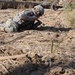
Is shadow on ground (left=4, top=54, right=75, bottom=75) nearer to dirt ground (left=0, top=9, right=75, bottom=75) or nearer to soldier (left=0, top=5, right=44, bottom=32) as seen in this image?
dirt ground (left=0, top=9, right=75, bottom=75)

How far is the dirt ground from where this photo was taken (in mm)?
6945

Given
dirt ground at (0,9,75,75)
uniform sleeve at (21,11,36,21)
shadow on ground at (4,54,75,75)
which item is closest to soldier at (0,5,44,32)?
uniform sleeve at (21,11,36,21)

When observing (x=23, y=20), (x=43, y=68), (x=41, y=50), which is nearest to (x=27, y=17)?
(x=23, y=20)

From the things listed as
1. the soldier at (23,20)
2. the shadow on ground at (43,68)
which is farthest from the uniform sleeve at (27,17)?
the shadow on ground at (43,68)

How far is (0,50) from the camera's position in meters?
7.97

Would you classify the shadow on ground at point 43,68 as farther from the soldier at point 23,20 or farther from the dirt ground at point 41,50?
the soldier at point 23,20

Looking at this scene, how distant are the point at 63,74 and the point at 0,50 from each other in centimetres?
183

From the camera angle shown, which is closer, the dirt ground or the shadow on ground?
the shadow on ground

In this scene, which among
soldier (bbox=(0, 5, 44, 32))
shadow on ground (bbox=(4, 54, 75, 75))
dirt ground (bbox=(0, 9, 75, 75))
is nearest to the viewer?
shadow on ground (bbox=(4, 54, 75, 75))

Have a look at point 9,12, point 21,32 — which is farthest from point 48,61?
point 9,12

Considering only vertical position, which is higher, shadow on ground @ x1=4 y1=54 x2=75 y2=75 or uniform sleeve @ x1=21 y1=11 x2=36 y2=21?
uniform sleeve @ x1=21 y1=11 x2=36 y2=21

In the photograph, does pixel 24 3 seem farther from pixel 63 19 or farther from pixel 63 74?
pixel 63 74

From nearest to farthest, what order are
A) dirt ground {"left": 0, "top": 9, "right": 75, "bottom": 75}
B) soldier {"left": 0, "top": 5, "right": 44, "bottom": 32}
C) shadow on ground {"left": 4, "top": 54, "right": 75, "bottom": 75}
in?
shadow on ground {"left": 4, "top": 54, "right": 75, "bottom": 75} < dirt ground {"left": 0, "top": 9, "right": 75, "bottom": 75} < soldier {"left": 0, "top": 5, "right": 44, "bottom": 32}

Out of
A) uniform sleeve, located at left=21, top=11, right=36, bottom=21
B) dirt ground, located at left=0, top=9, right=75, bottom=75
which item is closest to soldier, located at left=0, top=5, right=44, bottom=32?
uniform sleeve, located at left=21, top=11, right=36, bottom=21
